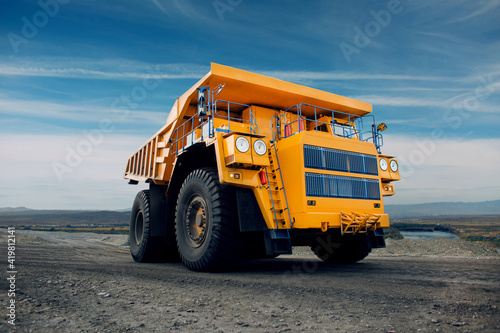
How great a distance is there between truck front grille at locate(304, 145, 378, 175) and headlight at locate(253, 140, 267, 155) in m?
0.72

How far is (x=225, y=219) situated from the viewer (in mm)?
5621

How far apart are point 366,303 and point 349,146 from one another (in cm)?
370

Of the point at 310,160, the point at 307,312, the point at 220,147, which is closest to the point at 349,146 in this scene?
the point at 310,160

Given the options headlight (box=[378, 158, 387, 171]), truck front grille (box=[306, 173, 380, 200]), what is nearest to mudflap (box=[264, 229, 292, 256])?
truck front grille (box=[306, 173, 380, 200])

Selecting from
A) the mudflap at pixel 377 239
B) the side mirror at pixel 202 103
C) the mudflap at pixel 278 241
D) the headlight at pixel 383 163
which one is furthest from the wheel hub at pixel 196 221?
the headlight at pixel 383 163

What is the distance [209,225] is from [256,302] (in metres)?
2.27

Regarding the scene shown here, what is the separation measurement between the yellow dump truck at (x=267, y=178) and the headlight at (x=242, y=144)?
0.7 inches

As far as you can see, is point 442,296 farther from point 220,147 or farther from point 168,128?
point 168,128

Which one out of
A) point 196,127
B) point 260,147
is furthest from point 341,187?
point 196,127

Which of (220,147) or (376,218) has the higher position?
(220,147)

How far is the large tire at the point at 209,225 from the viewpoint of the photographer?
221 inches

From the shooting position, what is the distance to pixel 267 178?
A: 19.5 feet

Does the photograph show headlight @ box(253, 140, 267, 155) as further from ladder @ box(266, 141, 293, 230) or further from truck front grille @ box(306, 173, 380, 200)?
truck front grille @ box(306, 173, 380, 200)

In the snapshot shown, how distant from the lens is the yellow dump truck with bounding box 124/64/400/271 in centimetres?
573
